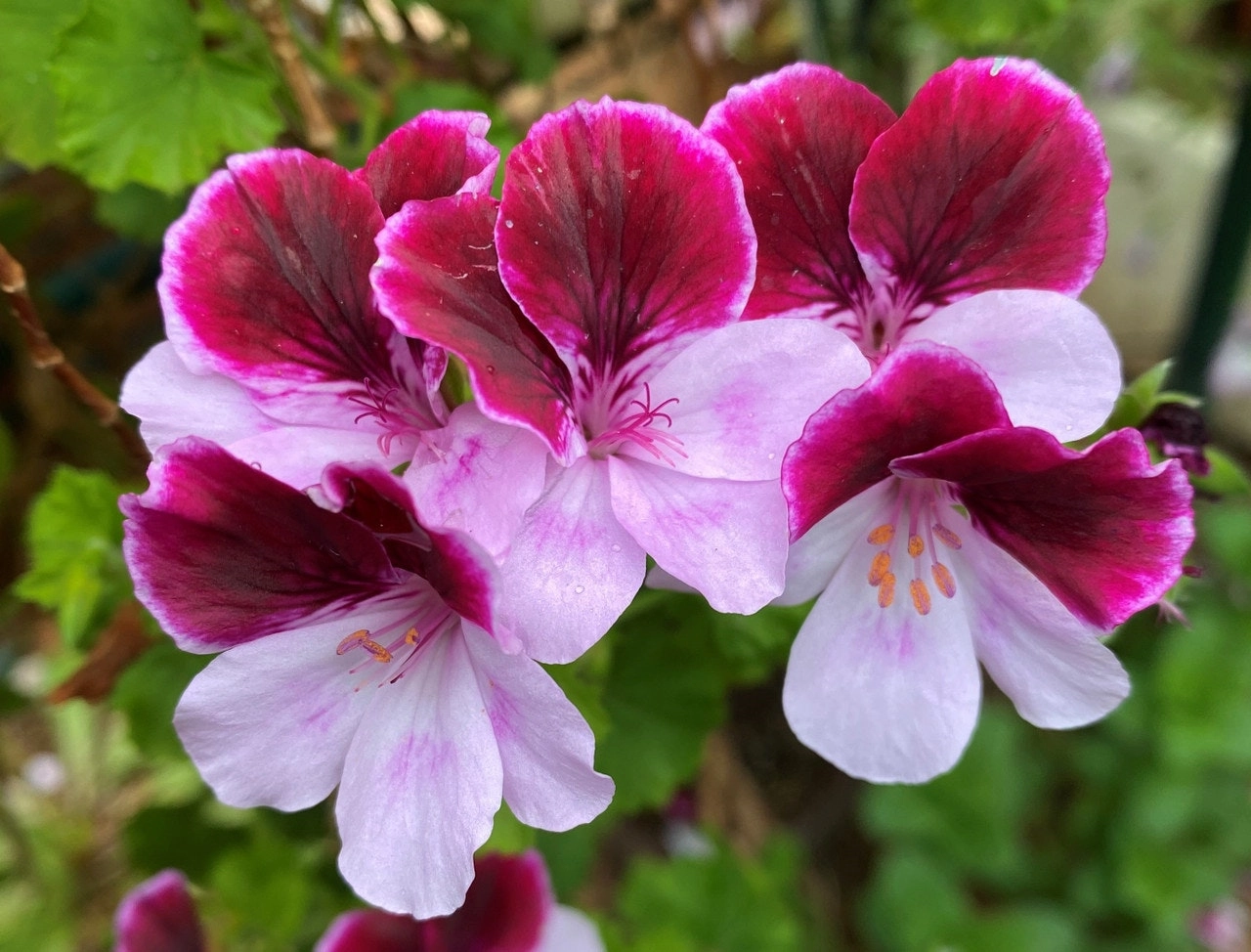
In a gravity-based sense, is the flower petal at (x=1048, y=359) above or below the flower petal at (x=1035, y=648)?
above

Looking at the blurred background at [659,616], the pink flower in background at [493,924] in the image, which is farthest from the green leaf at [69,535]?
the pink flower in background at [493,924]

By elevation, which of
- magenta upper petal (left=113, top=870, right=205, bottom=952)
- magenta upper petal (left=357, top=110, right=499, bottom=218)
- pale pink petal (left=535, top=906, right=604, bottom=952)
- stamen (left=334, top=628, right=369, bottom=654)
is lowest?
pale pink petal (left=535, top=906, right=604, bottom=952)

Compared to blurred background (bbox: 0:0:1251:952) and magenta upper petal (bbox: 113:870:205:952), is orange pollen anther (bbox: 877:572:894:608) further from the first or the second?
magenta upper petal (bbox: 113:870:205:952)

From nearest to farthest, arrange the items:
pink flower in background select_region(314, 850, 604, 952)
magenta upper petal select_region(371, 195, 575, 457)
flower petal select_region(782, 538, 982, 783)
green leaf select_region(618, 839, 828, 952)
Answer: magenta upper petal select_region(371, 195, 575, 457) < flower petal select_region(782, 538, 982, 783) < pink flower in background select_region(314, 850, 604, 952) < green leaf select_region(618, 839, 828, 952)

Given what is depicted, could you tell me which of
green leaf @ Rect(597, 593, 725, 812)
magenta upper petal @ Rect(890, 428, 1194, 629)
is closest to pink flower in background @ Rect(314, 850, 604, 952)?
green leaf @ Rect(597, 593, 725, 812)

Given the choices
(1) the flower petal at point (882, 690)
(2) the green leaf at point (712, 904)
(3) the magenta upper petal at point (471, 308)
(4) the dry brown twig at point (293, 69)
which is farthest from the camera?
(2) the green leaf at point (712, 904)

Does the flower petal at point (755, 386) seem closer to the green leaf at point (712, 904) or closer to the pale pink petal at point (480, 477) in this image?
the pale pink petal at point (480, 477)
